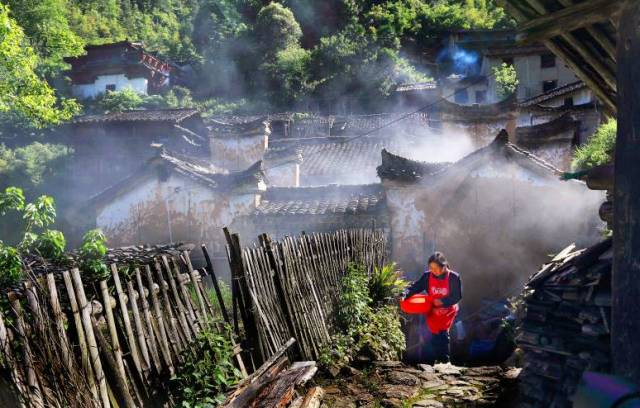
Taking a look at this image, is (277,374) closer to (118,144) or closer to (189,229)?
(189,229)

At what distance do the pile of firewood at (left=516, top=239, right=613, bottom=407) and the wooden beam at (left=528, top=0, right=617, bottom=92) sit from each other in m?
1.70

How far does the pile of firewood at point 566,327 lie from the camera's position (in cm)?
461

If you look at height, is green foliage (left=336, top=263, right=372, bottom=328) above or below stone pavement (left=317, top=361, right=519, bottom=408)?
above

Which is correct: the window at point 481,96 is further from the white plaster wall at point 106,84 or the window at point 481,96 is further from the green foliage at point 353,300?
the green foliage at point 353,300

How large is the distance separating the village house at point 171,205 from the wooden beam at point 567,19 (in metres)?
10.6

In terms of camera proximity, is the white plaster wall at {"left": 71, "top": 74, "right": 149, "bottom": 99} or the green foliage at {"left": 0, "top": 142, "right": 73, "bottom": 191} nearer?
the green foliage at {"left": 0, "top": 142, "right": 73, "bottom": 191}

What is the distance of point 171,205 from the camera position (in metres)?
15.6

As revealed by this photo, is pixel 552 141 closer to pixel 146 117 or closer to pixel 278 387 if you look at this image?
pixel 278 387

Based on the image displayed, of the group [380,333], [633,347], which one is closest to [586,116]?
[380,333]

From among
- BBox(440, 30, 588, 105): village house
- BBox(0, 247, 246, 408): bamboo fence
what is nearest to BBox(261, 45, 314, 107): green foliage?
BBox(440, 30, 588, 105): village house

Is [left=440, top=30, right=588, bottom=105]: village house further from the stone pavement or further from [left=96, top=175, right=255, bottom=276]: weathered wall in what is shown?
the stone pavement

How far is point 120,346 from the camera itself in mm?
3779

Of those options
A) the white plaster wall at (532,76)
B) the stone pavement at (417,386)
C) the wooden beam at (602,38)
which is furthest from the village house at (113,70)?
the wooden beam at (602,38)

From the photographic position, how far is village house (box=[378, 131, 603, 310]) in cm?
1152
